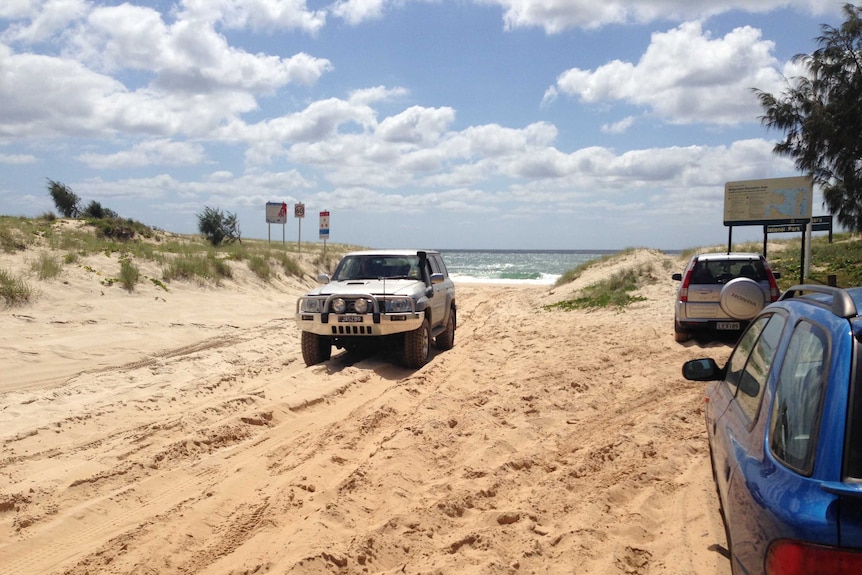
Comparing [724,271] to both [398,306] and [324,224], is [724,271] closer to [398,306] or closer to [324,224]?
[398,306]

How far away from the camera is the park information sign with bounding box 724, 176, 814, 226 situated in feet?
60.1

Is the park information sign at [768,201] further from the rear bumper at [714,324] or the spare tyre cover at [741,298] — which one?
the spare tyre cover at [741,298]

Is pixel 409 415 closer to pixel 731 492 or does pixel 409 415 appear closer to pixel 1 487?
pixel 1 487

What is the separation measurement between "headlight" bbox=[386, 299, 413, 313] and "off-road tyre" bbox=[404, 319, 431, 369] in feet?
1.49

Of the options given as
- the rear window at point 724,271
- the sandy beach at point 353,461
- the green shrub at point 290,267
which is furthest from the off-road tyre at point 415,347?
the green shrub at point 290,267

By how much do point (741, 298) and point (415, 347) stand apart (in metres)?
4.80

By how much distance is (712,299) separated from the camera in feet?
38.1

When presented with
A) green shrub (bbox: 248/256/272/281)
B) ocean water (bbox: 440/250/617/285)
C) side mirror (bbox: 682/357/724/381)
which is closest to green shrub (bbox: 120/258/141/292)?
green shrub (bbox: 248/256/272/281)

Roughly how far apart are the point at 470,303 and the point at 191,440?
58.9 feet

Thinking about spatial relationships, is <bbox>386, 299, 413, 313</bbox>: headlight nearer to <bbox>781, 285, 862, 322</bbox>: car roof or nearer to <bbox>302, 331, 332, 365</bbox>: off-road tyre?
<bbox>302, 331, 332, 365</bbox>: off-road tyre

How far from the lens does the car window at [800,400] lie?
7.63ft

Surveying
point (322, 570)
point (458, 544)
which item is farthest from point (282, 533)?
point (458, 544)

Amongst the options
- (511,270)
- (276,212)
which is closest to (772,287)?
(276,212)

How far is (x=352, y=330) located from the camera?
32.6ft
